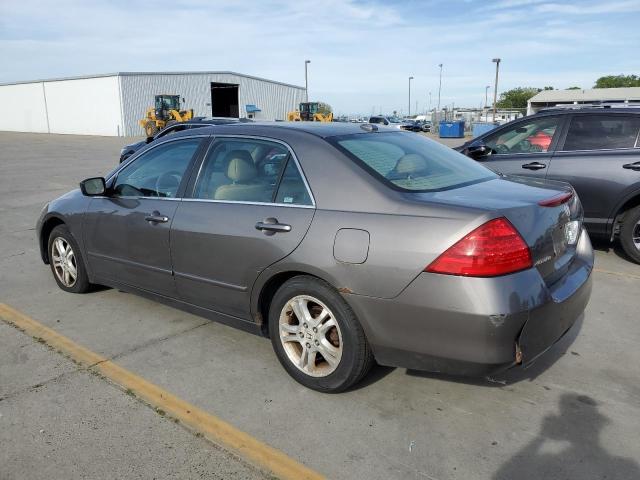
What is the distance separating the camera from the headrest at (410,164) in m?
3.33

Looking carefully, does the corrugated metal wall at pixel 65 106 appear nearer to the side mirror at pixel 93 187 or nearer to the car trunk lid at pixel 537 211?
the side mirror at pixel 93 187

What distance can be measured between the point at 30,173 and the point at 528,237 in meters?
16.8

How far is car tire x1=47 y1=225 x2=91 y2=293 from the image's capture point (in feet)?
15.9

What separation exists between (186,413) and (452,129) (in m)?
43.7

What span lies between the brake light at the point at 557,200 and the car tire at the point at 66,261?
12.5 ft

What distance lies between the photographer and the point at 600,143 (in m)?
6.02

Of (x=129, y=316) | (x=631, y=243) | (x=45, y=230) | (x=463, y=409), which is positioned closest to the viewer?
(x=463, y=409)

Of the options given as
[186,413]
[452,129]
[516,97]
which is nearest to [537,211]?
[186,413]

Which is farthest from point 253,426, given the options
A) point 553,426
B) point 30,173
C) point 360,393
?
point 30,173

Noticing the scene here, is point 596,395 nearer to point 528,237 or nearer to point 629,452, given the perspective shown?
point 629,452

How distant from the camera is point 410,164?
346 cm

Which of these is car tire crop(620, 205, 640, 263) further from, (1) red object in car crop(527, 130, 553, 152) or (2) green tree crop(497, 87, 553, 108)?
(2) green tree crop(497, 87, 553, 108)

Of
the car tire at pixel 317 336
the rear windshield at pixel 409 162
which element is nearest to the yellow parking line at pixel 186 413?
the car tire at pixel 317 336

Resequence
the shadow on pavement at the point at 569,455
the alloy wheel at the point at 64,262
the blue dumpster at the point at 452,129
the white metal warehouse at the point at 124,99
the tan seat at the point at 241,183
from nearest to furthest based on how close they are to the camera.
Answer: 1. the shadow on pavement at the point at 569,455
2. the tan seat at the point at 241,183
3. the alloy wheel at the point at 64,262
4. the blue dumpster at the point at 452,129
5. the white metal warehouse at the point at 124,99
